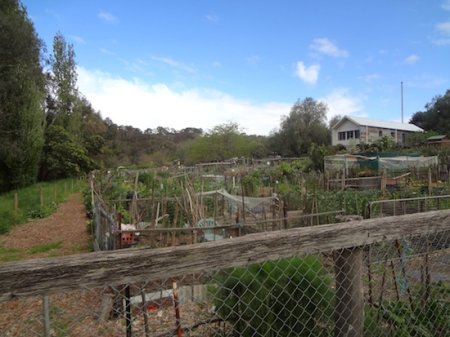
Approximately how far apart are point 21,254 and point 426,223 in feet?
32.5

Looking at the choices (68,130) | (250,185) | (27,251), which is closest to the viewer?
(27,251)

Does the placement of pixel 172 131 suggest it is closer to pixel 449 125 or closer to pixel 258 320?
pixel 449 125

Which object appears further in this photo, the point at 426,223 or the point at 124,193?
the point at 124,193

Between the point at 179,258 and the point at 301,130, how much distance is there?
49.3 meters

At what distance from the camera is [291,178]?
24.0 metres

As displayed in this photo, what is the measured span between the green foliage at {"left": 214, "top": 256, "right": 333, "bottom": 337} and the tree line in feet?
67.8

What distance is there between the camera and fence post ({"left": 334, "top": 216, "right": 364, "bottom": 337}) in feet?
5.79

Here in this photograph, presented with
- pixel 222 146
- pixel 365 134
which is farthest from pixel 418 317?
pixel 222 146

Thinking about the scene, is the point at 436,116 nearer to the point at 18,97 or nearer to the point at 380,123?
the point at 380,123

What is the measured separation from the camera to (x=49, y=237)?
11.7 m

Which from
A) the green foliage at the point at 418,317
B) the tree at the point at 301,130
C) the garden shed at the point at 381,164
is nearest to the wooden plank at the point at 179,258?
the green foliage at the point at 418,317

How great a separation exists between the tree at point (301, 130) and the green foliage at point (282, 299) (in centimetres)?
4681

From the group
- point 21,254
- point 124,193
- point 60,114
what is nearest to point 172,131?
point 60,114

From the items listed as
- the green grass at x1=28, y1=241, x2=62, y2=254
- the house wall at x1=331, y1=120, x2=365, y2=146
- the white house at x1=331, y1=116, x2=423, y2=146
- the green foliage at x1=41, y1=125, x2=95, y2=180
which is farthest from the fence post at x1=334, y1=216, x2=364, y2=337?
the white house at x1=331, y1=116, x2=423, y2=146
